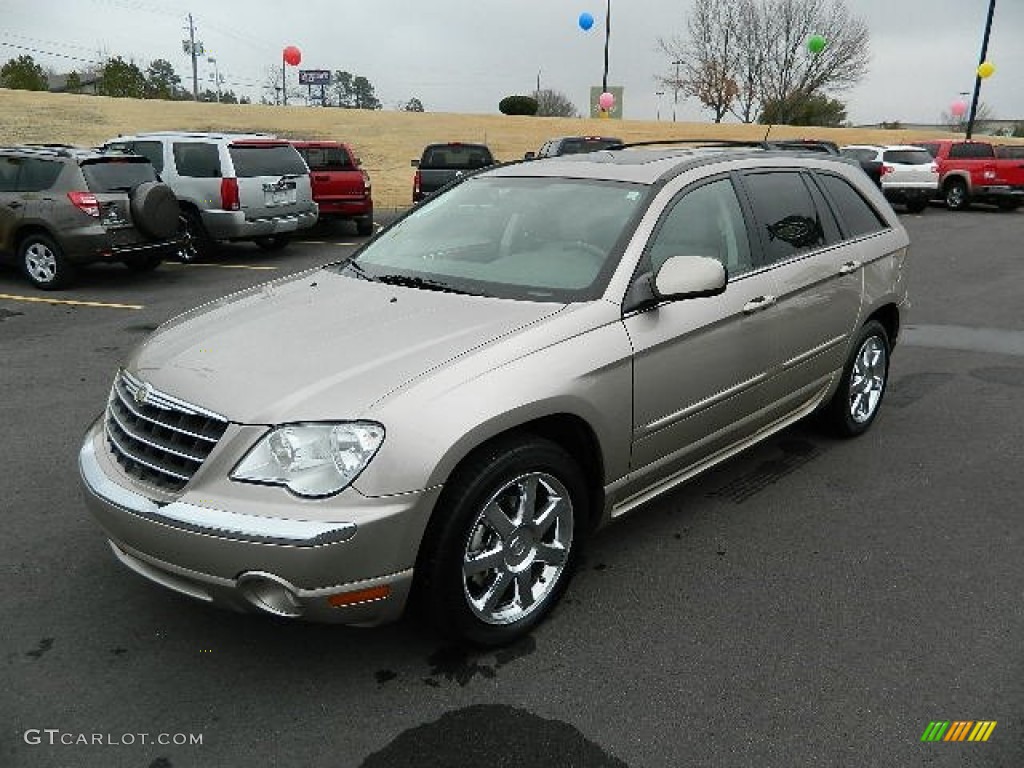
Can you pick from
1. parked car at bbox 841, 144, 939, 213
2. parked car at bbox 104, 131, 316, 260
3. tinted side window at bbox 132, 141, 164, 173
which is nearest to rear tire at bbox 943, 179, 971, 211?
parked car at bbox 841, 144, 939, 213

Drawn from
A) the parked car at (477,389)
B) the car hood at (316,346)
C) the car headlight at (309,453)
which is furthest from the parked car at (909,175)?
the car headlight at (309,453)

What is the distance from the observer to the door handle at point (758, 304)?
3.74 m

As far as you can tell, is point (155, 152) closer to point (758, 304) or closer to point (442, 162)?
point (442, 162)

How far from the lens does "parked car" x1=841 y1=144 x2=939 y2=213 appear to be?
21.5 m

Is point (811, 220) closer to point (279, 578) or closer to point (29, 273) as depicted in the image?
point (279, 578)

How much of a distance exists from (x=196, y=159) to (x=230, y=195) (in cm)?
87

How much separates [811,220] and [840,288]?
393mm

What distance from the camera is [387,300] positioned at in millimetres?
A: 3344

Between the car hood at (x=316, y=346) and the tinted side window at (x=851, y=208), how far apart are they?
2.42 meters

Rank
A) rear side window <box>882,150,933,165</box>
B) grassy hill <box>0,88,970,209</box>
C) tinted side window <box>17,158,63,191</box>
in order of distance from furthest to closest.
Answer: grassy hill <box>0,88,970,209</box> < rear side window <box>882,150,933,165</box> < tinted side window <box>17,158,63,191</box>

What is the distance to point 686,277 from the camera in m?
3.20

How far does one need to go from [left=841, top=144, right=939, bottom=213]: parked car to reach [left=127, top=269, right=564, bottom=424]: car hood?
21.1 metres

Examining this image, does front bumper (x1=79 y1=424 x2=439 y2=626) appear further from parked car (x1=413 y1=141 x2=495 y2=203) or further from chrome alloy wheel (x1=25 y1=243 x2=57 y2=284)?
parked car (x1=413 y1=141 x2=495 y2=203)

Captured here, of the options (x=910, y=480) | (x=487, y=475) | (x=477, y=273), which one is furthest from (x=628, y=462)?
(x=910, y=480)
